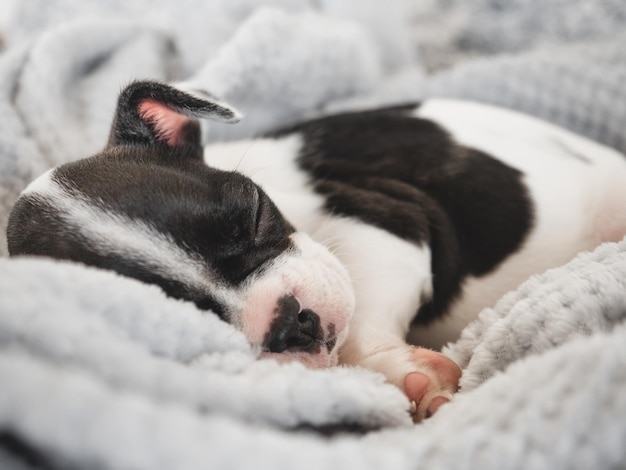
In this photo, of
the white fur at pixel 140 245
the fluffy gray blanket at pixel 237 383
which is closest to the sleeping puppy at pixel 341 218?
the white fur at pixel 140 245

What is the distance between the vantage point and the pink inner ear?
1330 millimetres

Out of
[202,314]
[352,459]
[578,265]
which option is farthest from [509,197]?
[352,459]

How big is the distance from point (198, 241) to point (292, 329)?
0.70 ft

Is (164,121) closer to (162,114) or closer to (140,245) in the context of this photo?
(162,114)

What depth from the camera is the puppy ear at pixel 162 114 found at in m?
1.23

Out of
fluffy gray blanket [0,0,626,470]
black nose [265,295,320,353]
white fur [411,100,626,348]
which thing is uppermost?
fluffy gray blanket [0,0,626,470]

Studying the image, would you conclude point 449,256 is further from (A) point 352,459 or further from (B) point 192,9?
(B) point 192,9

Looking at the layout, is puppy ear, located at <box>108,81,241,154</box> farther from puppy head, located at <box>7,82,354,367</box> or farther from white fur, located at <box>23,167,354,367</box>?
white fur, located at <box>23,167,354,367</box>

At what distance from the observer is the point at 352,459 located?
63cm

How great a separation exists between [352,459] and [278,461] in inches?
3.1

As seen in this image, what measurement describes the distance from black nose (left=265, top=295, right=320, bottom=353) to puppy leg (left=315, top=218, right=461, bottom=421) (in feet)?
0.51

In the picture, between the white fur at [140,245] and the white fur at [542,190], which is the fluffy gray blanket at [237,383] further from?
the white fur at [542,190]

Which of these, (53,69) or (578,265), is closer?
(578,265)

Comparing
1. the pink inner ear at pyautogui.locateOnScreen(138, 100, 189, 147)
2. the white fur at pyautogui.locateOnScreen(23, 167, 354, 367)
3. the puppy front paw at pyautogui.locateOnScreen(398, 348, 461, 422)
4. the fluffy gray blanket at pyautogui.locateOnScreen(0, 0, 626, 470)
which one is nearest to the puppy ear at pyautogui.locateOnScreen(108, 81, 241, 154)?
the pink inner ear at pyautogui.locateOnScreen(138, 100, 189, 147)
